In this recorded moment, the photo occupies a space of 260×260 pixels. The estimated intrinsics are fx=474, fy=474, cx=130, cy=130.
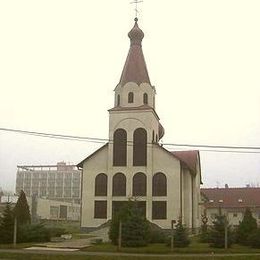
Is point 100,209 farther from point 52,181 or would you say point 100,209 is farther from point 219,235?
point 52,181

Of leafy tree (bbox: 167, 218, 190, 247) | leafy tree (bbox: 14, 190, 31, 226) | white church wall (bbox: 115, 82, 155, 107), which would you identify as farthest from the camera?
white church wall (bbox: 115, 82, 155, 107)

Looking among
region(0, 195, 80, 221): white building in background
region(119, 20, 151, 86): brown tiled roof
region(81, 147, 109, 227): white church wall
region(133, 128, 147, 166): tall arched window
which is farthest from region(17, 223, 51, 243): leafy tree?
region(0, 195, 80, 221): white building in background

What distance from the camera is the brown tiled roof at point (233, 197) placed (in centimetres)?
7219

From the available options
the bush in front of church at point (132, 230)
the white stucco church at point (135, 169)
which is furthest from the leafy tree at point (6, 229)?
the white stucco church at point (135, 169)

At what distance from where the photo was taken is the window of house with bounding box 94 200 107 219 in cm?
4468

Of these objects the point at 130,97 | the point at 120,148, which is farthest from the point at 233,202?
the point at 130,97

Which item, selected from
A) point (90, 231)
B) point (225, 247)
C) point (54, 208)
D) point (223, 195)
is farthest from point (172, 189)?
point (54, 208)

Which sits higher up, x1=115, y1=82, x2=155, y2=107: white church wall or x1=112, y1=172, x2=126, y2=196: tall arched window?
x1=115, y1=82, x2=155, y2=107: white church wall

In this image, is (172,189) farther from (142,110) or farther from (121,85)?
(121,85)

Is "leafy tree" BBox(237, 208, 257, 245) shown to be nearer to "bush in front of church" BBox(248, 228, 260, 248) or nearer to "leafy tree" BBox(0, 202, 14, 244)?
"bush in front of church" BBox(248, 228, 260, 248)

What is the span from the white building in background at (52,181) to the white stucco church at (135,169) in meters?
124

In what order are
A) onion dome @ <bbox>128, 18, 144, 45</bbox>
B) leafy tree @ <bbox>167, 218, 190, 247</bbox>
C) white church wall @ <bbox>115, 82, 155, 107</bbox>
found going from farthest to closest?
onion dome @ <bbox>128, 18, 144, 45</bbox> < white church wall @ <bbox>115, 82, 155, 107</bbox> < leafy tree @ <bbox>167, 218, 190, 247</bbox>

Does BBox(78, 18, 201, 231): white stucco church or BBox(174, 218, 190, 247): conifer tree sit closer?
BBox(174, 218, 190, 247): conifer tree

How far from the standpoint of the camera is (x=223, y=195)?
75562 mm
